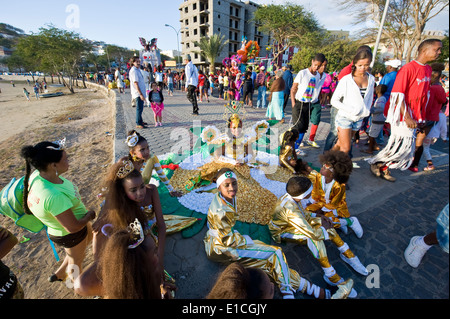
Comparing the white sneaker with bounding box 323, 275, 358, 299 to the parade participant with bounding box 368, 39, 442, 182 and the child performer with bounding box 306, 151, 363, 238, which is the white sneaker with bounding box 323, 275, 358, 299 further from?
the parade participant with bounding box 368, 39, 442, 182

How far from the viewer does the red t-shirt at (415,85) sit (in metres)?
3.21

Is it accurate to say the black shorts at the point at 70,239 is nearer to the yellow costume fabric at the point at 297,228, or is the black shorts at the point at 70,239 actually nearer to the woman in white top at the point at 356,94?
the yellow costume fabric at the point at 297,228

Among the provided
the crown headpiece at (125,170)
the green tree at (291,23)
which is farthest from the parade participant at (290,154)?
the green tree at (291,23)

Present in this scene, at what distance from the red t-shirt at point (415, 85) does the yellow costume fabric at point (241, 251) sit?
335cm

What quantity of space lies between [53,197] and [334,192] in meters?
3.03

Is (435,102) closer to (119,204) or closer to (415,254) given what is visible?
(415,254)

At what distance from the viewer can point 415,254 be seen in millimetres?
2260

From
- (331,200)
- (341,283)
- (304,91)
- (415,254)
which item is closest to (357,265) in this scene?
(341,283)

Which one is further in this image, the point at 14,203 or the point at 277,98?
the point at 277,98

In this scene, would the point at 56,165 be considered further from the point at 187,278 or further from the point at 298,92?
the point at 298,92

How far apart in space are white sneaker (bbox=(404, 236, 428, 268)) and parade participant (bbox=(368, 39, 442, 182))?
6.52 ft

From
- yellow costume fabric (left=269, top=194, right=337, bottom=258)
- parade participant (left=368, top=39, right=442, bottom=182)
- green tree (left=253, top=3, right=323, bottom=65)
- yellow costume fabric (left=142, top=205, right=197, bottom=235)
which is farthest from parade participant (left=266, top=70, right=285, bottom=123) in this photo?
green tree (left=253, top=3, right=323, bottom=65)
